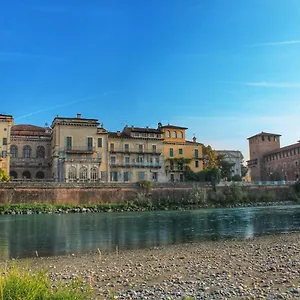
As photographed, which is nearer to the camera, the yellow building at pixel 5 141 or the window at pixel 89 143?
the yellow building at pixel 5 141

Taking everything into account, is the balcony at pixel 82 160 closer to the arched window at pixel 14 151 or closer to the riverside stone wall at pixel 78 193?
the riverside stone wall at pixel 78 193

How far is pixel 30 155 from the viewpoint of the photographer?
59.5 meters

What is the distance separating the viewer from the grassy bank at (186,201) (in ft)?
146

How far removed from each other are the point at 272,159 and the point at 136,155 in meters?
43.0

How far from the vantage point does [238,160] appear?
88.4m

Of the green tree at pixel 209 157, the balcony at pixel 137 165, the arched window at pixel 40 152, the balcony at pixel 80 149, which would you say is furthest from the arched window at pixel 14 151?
the green tree at pixel 209 157

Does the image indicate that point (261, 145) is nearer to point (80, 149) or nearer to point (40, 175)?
point (80, 149)

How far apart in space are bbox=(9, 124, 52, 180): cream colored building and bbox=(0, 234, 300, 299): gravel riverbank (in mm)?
46728

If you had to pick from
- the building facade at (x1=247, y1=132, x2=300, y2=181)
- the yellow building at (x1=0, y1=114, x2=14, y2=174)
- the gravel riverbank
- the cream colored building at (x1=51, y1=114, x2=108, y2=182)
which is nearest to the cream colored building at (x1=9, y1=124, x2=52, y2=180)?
the cream colored building at (x1=51, y1=114, x2=108, y2=182)

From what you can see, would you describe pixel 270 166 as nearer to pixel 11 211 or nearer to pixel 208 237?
pixel 11 211

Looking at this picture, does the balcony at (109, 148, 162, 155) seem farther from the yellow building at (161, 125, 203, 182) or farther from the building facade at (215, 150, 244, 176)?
the building facade at (215, 150, 244, 176)

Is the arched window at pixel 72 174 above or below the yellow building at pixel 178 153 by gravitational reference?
below

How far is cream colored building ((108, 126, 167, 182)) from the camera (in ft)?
A: 201

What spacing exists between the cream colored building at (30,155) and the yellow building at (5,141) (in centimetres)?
348
